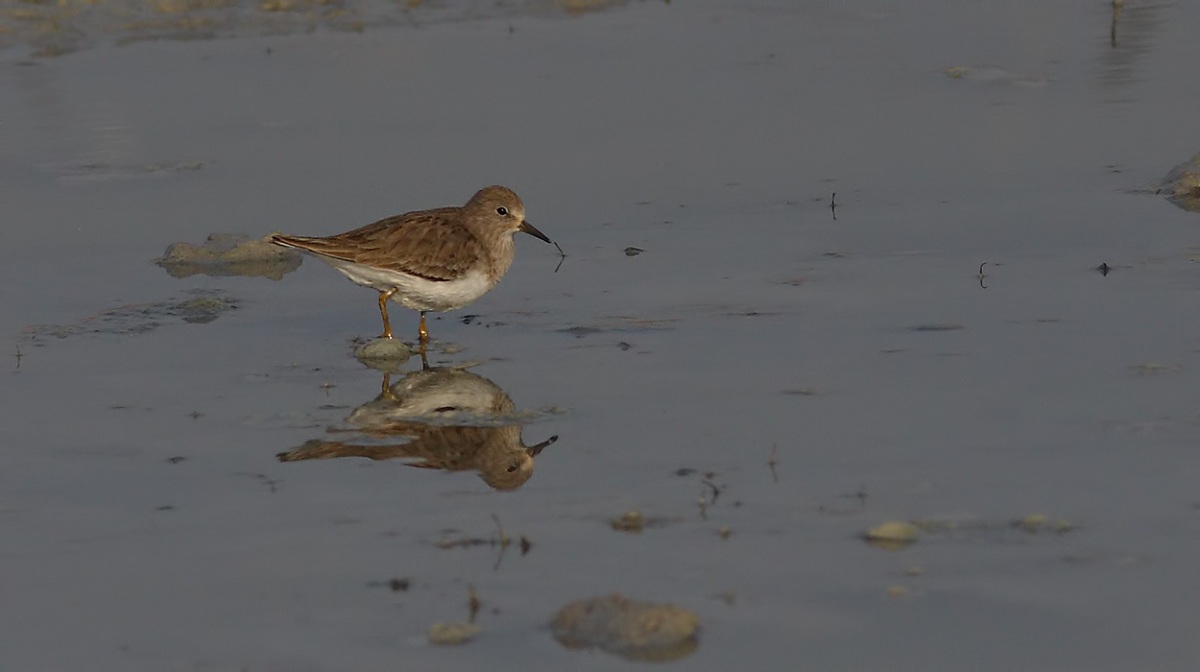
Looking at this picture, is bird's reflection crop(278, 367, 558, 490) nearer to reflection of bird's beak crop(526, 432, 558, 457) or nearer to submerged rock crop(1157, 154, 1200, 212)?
reflection of bird's beak crop(526, 432, 558, 457)

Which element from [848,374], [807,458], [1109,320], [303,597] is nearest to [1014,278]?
[1109,320]

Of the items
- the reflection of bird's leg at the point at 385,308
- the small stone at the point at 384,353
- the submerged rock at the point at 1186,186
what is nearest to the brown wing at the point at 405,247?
the reflection of bird's leg at the point at 385,308

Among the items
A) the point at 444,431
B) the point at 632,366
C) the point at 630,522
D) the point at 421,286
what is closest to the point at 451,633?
the point at 630,522

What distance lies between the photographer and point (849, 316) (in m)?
9.52

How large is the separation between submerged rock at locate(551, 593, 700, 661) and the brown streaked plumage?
4178mm

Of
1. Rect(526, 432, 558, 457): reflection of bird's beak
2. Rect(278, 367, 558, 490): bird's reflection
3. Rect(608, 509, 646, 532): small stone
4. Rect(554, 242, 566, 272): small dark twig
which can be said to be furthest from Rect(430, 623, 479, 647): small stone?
Rect(554, 242, 566, 272): small dark twig

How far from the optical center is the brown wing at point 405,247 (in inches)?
389

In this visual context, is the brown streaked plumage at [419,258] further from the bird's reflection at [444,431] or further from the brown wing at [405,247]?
the bird's reflection at [444,431]

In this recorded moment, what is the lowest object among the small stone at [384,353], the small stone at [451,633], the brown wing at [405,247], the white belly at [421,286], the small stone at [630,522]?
the small stone at [384,353]

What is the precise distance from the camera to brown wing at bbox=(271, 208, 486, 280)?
9.88 metres

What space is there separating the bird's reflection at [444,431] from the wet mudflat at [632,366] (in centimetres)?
3

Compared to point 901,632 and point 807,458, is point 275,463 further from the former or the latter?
point 901,632

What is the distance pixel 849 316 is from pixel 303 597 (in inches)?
165

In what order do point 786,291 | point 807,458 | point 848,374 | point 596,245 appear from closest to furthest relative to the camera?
point 807,458 → point 848,374 → point 786,291 → point 596,245
